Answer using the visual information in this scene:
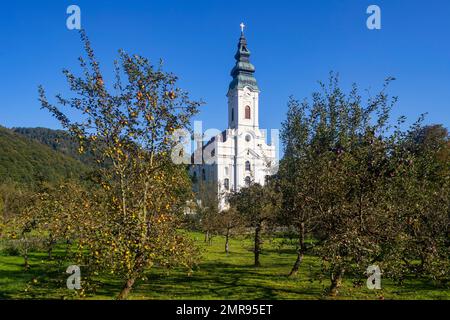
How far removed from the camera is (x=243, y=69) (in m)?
99.2

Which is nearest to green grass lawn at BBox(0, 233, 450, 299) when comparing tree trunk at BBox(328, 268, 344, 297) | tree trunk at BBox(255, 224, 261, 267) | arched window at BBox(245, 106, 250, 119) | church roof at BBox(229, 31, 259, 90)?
tree trunk at BBox(328, 268, 344, 297)

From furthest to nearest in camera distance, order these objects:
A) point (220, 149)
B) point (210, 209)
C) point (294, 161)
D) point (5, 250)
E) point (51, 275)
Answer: point (220, 149) → point (210, 209) → point (5, 250) → point (51, 275) → point (294, 161)

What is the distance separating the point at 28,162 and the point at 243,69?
2514 inches

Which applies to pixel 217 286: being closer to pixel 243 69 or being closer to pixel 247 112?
pixel 247 112

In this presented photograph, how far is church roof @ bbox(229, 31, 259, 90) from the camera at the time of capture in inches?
3878

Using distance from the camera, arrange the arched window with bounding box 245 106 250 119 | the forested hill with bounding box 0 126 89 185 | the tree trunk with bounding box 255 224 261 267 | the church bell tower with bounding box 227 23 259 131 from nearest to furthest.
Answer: the tree trunk with bounding box 255 224 261 267, the church bell tower with bounding box 227 23 259 131, the arched window with bounding box 245 106 250 119, the forested hill with bounding box 0 126 89 185

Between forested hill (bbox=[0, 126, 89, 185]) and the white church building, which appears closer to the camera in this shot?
the white church building

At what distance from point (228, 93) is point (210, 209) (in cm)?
6158

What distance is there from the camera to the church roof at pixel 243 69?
98500 millimetres

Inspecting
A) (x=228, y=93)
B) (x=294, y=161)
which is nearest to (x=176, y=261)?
(x=294, y=161)

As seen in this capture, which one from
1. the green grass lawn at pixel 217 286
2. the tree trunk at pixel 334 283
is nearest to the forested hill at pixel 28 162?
the green grass lawn at pixel 217 286

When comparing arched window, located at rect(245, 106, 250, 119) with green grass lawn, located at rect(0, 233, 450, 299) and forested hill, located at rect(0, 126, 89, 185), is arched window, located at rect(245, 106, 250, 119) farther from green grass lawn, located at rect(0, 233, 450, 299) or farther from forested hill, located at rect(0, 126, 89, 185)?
green grass lawn, located at rect(0, 233, 450, 299)

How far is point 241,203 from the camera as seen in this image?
30078 mm

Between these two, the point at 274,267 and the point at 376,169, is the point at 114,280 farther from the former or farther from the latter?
the point at 376,169
